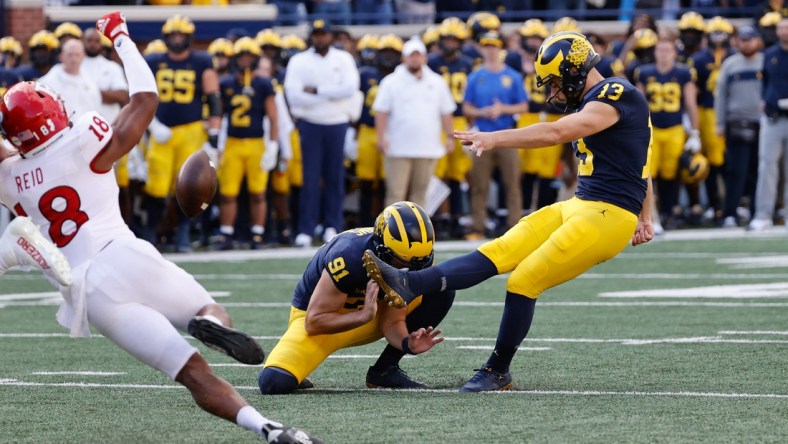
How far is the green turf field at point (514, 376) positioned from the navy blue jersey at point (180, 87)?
2.82 metres

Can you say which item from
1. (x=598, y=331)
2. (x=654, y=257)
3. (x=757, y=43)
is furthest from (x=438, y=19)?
(x=598, y=331)

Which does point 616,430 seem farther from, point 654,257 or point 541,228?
point 654,257

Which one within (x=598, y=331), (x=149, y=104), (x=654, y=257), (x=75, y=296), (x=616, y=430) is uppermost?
(x=149, y=104)

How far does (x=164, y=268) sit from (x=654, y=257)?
8085mm

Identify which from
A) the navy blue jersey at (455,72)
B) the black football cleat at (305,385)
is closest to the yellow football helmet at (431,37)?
the navy blue jersey at (455,72)

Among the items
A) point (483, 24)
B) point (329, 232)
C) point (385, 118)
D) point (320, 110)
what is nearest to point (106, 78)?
point (320, 110)

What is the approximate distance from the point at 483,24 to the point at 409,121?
193 cm

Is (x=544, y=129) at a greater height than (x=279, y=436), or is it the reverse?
(x=544, y=129)

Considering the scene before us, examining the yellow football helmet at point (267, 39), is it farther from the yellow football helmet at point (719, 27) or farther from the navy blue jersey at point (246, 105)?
the yellow football helmet at point (719, 27)

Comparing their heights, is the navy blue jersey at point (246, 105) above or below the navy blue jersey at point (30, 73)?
below

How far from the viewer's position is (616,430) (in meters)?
5.20

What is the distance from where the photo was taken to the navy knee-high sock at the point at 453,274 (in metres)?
6.14

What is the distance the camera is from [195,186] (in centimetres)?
560

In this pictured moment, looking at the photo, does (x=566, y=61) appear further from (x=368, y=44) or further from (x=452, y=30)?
(x=368, y=44)
